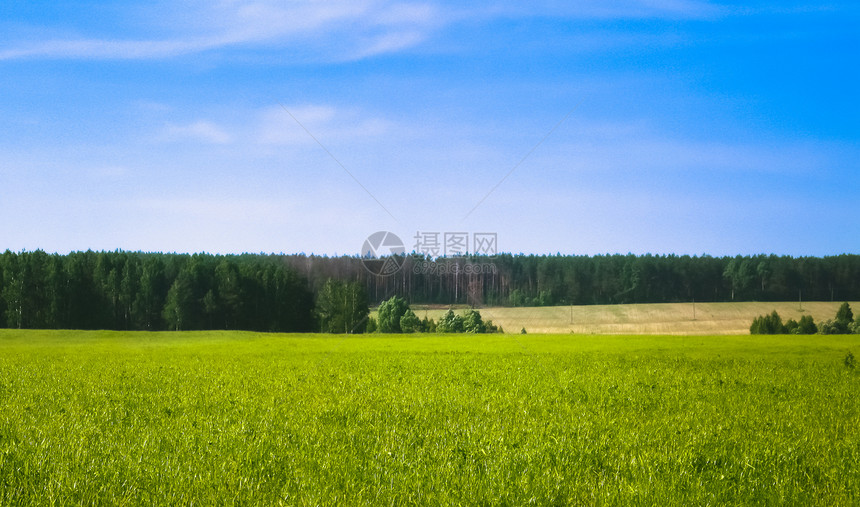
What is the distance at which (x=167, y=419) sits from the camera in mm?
12250

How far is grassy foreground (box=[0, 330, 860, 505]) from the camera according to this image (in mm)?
7734

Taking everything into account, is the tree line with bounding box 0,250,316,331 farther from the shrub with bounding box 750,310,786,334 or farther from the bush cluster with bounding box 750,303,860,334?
the bush cluster with bounding box 750,303,860,334

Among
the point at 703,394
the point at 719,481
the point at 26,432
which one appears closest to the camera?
the point at 719,481

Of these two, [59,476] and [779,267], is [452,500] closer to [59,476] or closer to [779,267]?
[59,476]

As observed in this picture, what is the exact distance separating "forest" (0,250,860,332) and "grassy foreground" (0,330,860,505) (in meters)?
59.8

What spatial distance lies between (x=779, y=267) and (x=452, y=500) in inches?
5248

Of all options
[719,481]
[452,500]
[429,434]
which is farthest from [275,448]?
[719,481]

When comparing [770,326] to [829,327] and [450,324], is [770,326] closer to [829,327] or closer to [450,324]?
[829,327]

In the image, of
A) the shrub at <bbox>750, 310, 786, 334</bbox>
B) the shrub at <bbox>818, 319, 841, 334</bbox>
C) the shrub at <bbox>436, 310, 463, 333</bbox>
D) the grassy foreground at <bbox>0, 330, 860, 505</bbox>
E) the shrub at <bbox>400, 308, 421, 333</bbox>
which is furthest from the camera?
the shrub at <bbox>750, 310, 786, 334</bbox>

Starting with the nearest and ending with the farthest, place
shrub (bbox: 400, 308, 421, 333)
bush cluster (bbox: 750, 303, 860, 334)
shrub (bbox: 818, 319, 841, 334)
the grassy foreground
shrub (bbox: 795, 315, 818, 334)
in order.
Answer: the grassy foreground, shrub (bbox: 400, 308, 421, 333), shrub (bbox: 818, 319, 841, 334), shrub (bbox: 795, 315, 818, 334), bush cluster (bbox: 750, 303, 860, 334)

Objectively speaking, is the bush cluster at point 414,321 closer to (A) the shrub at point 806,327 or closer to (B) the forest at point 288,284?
(B) the forest at point 288,284

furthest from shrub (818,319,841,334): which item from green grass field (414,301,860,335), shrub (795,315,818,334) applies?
green grass field (414,301,860,335)

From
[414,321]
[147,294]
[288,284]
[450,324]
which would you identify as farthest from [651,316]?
[147,294]

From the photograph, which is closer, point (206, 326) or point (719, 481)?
point (719, 481)
